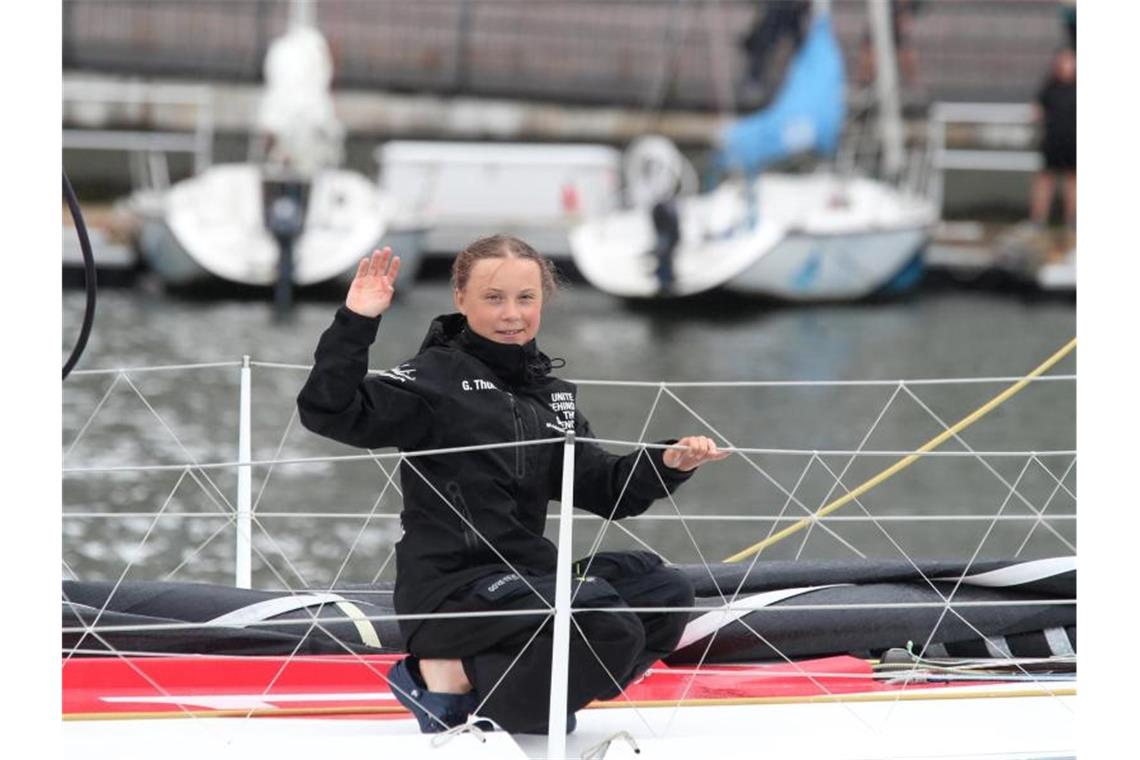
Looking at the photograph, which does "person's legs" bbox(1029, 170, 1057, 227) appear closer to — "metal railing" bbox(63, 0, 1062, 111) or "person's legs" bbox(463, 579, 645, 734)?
"metal railing" bbox(63, 0, 1062, 111)

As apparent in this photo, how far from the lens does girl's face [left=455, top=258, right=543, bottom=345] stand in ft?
11.7

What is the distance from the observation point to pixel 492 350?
11.8 feet

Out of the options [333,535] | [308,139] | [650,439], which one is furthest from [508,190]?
[333,535]

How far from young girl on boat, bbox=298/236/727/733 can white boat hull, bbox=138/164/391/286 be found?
15.8 meters

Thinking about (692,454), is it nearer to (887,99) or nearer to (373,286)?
(373,286)

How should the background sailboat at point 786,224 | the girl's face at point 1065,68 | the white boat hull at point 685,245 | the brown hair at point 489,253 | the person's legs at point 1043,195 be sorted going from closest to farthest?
the brown hair at point 489,253, the white boat hull at point 685,245, the background sailboat at point 786,224, the girl's face at point 1065,68, the person's legs at point 1043,195

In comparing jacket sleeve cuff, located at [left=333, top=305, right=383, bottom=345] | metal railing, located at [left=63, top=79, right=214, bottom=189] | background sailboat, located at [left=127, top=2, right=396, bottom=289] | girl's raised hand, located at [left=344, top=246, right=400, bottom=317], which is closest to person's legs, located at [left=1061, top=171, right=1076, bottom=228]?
background sailboat, located at [left=127, top=2, right=396, bottom=289]

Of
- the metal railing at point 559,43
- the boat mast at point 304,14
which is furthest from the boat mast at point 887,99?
the boat mast at point 304,14

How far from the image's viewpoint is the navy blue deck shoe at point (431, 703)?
3.57 metres

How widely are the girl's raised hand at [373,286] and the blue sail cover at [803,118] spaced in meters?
18.7

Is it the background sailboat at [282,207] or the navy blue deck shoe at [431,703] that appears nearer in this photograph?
the navy blue deck shoe at [431,703]

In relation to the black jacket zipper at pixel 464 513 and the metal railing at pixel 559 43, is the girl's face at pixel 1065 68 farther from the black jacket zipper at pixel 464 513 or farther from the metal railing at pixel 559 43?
the black jacket zipper at pixel 464 513

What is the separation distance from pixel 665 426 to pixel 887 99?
1081 cm

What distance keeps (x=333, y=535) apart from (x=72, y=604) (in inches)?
227
